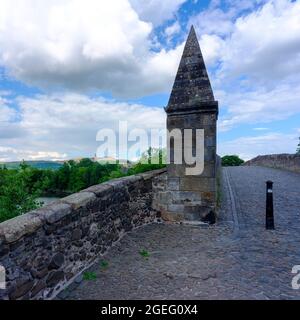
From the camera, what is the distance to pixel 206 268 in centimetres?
377

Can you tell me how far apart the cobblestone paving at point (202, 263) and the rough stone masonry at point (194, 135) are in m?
0.43

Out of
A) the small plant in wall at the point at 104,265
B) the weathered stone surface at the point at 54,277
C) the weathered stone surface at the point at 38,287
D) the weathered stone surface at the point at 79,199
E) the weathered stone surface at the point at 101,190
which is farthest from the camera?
the weathered stone surface at the point at 101,190

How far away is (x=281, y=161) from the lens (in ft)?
66.4

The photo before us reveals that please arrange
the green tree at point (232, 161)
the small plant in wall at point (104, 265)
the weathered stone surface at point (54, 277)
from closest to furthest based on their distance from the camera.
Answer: the weathered stone surface at point (54, 277) → the small plant in wall at point (104, 265) → the green tree at point (232, 161)

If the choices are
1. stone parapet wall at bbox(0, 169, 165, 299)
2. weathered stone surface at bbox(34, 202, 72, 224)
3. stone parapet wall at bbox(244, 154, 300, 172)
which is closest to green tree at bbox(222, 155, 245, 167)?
stone parapet wall at bbox(244, 154, 300, 172)

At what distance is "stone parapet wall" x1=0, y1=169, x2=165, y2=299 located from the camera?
2631 mm

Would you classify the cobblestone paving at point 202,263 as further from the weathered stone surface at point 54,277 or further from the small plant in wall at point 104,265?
the weathered stone surface at point 54,277

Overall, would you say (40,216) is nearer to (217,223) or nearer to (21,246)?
(21,246)

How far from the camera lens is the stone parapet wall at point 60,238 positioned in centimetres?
263

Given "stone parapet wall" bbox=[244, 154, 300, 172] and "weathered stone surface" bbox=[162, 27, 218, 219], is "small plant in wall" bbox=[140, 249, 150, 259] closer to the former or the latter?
"weathered stone surface" bbox=[162, 27, 218, 219]

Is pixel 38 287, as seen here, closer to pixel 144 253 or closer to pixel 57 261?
pixel 57 261

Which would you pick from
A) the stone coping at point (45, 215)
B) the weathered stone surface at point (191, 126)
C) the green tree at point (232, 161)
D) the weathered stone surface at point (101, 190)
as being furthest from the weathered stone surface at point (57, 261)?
the green tree at point (232, 161)

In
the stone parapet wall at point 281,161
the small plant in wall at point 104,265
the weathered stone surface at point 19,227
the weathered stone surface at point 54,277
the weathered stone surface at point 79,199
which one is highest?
the stone parapet wall at point 281,161
